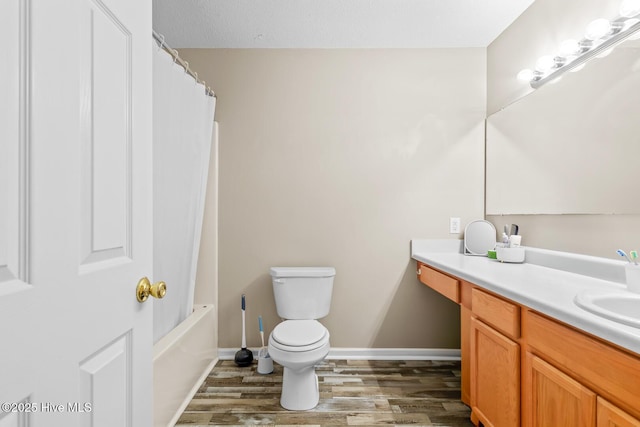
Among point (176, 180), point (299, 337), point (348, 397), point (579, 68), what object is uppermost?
point (579, 68)

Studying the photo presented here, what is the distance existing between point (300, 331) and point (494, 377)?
98 cm

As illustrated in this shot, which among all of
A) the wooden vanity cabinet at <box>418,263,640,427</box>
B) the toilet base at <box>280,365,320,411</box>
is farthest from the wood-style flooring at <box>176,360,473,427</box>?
the wooden vanity cabinet at <box>418,263,640,427</box>

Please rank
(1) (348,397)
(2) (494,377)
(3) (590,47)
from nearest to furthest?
(2) (494,377)
(3) (590,47)
(1) (348,397)

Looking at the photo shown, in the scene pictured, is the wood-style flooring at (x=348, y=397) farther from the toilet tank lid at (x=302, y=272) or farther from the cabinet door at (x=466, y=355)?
the toilet tank lid at (x=302, y=272)

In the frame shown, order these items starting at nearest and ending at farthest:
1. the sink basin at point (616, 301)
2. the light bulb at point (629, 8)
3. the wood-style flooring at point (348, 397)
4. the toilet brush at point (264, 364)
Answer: the sink basin at point (616, 301)
the light bulb at point (629, 8)
the wood-style flooring at point (348, 397)
the toilet brush at point (264, 364)

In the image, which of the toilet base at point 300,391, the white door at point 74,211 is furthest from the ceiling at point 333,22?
the toilet base at point 300,391

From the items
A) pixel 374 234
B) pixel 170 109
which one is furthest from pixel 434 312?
pixel 170 109

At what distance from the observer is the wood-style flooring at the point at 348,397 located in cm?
179

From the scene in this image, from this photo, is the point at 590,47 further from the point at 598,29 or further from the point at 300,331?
the point at 300,331

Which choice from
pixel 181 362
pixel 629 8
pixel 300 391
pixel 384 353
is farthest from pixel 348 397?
pixel 629 8

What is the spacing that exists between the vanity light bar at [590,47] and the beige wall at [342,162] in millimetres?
633

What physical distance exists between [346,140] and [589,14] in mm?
1465

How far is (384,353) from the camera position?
252cm

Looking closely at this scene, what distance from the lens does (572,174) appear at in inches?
68.2
